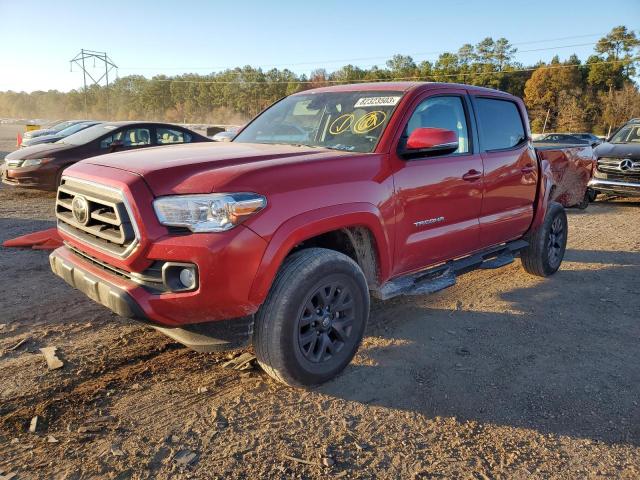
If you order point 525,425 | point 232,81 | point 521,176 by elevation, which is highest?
point 232,81

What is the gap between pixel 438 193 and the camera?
3.80 m

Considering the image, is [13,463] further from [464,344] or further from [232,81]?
[232,81]

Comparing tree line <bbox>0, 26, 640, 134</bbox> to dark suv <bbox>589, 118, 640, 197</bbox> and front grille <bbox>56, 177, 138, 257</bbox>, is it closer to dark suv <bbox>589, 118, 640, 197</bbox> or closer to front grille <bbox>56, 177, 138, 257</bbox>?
dark suv <bbox>589, 118, 640, 197</bbox>

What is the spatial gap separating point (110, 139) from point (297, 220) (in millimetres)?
8626

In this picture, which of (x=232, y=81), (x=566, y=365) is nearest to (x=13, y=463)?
(x=566, y=365)

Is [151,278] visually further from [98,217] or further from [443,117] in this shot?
[443,117]

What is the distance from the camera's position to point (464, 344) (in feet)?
12.9


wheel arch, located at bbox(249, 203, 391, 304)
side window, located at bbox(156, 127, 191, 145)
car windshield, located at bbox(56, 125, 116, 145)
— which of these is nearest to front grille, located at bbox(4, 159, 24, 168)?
car windshield, located at bbox(56, 125, 116, 145)

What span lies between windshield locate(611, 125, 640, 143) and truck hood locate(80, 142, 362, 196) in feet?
36.3

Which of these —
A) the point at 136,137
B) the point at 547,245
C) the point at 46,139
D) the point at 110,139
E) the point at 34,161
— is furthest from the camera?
the point at 46,139

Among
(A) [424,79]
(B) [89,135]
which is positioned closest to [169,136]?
(B) [89,135]

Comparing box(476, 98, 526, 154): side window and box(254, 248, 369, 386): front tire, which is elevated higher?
box(476, 98, 526, 154): side window

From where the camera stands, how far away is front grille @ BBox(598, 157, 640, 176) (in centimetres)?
1055

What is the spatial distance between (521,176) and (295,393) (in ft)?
10.5
